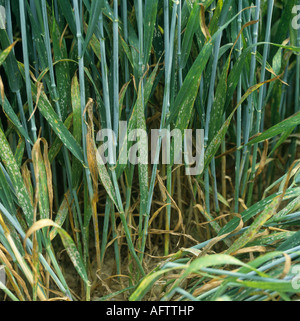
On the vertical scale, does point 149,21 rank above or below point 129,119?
above

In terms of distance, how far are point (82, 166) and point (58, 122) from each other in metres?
0.09

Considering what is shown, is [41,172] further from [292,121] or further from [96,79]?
[292,121]

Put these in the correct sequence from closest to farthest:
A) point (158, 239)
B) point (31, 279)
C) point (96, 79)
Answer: point (31, 279)
point (96, 79)
point (158, 239)

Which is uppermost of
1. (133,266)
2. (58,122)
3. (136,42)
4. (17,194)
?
(136,42)

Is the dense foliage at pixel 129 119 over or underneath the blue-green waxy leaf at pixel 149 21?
underneath

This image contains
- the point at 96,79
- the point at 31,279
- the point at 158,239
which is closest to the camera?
the point at 31,279

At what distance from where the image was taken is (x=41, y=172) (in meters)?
0.68

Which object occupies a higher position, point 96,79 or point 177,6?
point 177,6

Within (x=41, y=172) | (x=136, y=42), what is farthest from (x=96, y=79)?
(x=41, y=172)

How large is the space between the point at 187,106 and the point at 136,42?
5.4 inches

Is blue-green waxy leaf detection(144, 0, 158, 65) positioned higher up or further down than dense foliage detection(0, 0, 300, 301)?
higher up

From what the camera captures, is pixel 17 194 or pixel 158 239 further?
pixel 158 239

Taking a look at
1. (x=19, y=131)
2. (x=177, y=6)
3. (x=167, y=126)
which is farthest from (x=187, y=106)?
(x=19, y=131)

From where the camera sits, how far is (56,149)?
0.77m
